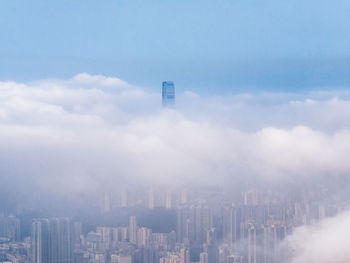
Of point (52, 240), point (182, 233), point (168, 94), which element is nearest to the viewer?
point (52, 240)

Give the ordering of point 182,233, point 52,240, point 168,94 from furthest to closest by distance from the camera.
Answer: point 168,94
point 182,233
point 52,240

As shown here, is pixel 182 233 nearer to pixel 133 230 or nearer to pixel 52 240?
pixel 133 230

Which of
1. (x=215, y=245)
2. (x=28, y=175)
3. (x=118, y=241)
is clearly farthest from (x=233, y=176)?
(x=28, y=175)

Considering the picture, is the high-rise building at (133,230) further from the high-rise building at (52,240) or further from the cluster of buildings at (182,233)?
the high-rise building at (52,240)

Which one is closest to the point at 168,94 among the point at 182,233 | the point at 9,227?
the point at 182,233

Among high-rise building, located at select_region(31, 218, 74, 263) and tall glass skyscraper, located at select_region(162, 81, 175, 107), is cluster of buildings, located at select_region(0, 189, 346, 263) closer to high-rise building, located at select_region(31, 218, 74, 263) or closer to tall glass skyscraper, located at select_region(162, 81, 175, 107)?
high-rise building, located at select_region(31, 218, 74, 263)

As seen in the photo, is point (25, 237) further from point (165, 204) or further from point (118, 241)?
point (165, 204)
